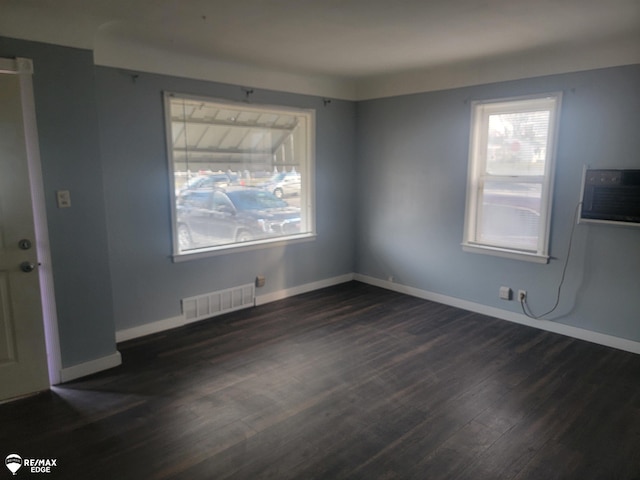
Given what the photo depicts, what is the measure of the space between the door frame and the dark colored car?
1.26m

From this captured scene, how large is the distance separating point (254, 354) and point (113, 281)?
52.7 inches

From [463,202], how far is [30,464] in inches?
157

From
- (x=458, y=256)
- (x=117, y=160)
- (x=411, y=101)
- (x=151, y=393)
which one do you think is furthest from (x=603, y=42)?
(x=151, y=393)

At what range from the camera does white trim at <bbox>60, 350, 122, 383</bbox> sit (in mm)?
3051

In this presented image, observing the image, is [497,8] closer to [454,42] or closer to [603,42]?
[454,42]

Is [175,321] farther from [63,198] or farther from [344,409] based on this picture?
[344,409]

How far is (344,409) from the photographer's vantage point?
271cm

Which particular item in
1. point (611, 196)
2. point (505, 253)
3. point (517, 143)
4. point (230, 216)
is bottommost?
point (505, 253)

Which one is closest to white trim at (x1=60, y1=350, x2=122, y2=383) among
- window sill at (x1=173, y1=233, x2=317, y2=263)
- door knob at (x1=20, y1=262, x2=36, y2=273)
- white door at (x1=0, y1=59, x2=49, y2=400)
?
white door at (x1=0, y1=59, x2=49, y2=400)

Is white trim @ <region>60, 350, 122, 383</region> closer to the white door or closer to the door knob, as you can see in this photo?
the white door

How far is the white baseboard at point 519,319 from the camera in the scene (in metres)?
3.55

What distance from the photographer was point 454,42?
132 inches

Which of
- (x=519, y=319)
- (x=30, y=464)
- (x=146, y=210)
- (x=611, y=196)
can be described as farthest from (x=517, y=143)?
(x=30, y=464)

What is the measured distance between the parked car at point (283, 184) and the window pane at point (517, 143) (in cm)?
207
